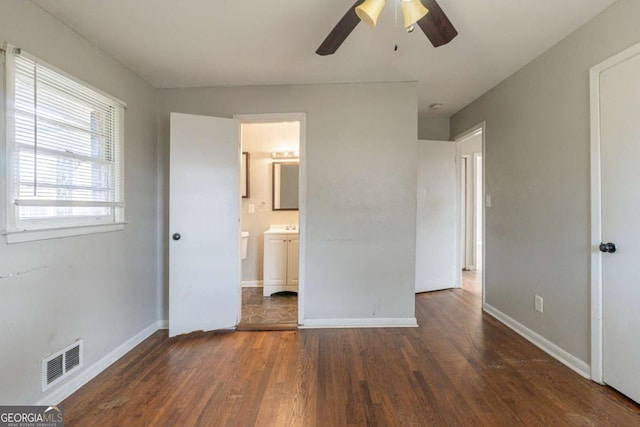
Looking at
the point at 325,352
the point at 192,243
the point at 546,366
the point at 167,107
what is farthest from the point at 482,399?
the point at 167,107

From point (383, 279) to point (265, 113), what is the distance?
6.54ft

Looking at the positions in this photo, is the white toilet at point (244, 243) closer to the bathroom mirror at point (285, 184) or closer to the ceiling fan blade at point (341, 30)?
the bathroom mirror at point (285, 184)

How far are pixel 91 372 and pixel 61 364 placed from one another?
26 cm

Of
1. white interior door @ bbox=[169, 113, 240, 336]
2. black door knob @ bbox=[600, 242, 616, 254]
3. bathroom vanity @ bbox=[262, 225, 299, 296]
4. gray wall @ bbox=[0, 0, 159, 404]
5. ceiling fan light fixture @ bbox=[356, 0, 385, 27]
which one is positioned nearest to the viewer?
ceiling fan light fixture @ bbox=[356, 0, 385, 27]

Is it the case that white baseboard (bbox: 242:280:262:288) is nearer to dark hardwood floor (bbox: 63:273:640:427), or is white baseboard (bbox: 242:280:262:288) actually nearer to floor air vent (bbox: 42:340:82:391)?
dark hardwood floor (bbox: 63:273:640:427)

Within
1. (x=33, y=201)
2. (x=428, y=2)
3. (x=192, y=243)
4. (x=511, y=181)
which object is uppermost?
(x=428, y=2)

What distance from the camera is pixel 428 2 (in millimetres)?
1374

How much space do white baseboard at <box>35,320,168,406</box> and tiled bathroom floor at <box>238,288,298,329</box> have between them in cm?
85

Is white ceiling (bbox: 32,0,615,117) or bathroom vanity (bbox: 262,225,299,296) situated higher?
white ceiling (bbox: 32,0,615,117)

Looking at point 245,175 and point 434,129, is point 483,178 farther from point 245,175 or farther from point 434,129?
point 245,175

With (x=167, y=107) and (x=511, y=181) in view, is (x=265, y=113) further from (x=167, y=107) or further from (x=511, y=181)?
(x=511, y=181)

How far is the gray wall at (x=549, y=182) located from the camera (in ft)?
6.33

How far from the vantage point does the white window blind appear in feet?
5.08

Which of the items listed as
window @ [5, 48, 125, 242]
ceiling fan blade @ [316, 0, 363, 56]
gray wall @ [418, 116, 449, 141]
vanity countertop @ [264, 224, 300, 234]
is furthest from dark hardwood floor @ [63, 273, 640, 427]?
gray wall @ [418, 116, 449, 141]
